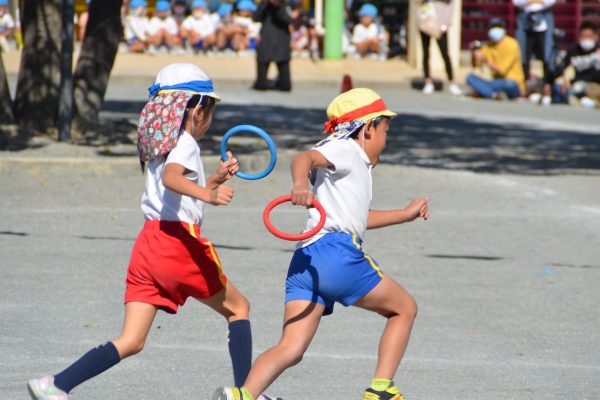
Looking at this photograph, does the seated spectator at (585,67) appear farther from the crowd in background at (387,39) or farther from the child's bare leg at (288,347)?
the child's bare leg at (288,347)

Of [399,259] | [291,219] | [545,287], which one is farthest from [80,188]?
[545,287]

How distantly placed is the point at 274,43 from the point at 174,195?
17.7 metres

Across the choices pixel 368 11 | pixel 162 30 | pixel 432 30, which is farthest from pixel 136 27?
pixel 432 30

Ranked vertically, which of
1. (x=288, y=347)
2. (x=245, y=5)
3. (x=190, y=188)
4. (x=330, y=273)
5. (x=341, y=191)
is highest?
(x=190, y=188)

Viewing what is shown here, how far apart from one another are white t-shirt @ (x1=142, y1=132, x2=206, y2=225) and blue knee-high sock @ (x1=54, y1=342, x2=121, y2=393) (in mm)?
616

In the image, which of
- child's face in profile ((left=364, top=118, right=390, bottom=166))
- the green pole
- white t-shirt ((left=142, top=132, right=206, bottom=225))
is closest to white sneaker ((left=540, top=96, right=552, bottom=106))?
the green pole

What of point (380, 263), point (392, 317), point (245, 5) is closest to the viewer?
point (392, 317)

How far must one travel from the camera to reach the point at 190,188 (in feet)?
17.2

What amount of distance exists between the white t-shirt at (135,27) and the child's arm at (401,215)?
23028 mm

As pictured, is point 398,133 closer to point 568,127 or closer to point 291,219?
point 568,127

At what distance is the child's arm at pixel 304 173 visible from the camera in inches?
198

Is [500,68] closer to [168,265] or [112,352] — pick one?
[168,265]

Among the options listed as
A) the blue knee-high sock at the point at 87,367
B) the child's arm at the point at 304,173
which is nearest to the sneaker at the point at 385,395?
the child's arm at the point at 304,173

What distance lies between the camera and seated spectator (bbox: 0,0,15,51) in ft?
89.7
